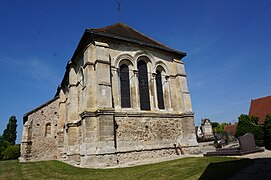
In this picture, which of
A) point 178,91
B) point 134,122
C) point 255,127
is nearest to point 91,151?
point 134,122

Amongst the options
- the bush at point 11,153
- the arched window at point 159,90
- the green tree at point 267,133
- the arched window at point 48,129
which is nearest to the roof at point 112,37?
the arched window at point 159,90

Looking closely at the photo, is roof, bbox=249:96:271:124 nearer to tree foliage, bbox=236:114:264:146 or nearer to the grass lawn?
tree foliage, bbox=236:114:264:146

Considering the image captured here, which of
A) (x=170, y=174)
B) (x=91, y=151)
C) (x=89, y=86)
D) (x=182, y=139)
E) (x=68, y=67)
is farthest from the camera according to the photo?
(x=68, y=67)

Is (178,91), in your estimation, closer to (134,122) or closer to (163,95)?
(163,95)

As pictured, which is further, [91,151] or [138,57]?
[138,57]

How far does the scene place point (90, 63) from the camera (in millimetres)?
10812

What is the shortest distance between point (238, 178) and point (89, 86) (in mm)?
8042

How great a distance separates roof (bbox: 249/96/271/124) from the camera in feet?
81.4

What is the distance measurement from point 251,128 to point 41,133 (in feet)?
60.5

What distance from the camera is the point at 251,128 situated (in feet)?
51.1

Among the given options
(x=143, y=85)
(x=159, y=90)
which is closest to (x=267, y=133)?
(x=159, y=90)

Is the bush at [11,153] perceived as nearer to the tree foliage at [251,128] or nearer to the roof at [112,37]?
the roof at [112,37]

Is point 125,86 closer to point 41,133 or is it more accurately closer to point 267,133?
point 41,133

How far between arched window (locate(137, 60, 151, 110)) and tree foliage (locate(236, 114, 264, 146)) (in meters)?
9.52
